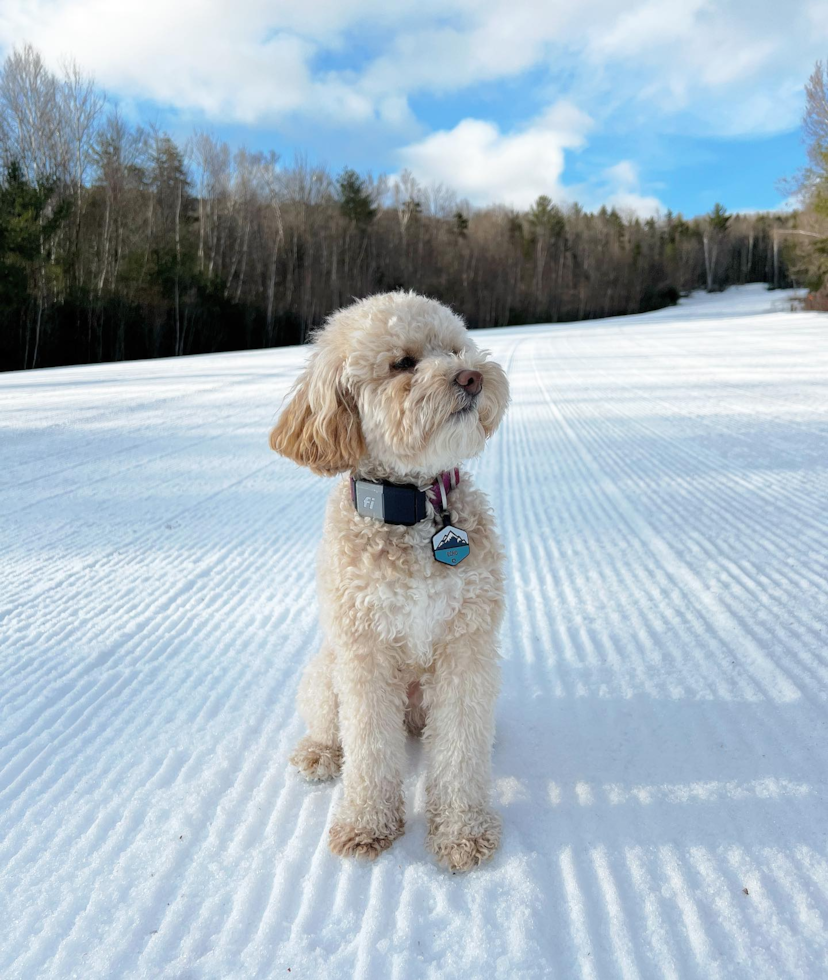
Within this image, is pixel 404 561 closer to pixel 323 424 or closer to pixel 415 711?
pixel 323 424

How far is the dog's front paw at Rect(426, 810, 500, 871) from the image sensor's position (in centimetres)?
196

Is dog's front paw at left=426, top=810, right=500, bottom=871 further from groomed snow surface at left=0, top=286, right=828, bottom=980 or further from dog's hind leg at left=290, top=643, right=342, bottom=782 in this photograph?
dog's hind leg at left=290, top=643, right=342, bottom=782

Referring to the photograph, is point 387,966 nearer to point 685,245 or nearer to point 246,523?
point 246,523

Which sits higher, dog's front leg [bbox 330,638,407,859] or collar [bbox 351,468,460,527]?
collar [bbox 351,468,460,527]

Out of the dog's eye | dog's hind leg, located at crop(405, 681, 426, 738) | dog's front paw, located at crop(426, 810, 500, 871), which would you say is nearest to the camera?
dog's front paw, located at crop(426, 810, 500, 871)

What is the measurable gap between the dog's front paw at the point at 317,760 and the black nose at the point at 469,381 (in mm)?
1401

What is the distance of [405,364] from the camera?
6.90ft

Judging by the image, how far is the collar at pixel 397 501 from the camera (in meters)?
2.03

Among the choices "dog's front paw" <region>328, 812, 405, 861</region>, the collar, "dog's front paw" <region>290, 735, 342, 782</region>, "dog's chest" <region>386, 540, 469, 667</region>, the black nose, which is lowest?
"dog's front paw" <region>328, 812, 405, 861</region>

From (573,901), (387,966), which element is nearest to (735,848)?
(573,901)

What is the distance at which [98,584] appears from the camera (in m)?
4.04

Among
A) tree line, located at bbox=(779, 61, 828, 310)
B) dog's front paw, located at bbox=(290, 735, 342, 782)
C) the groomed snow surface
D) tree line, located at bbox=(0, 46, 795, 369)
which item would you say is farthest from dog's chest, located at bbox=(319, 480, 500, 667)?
tree line, located at bbox=(779, 61, 828, 310)

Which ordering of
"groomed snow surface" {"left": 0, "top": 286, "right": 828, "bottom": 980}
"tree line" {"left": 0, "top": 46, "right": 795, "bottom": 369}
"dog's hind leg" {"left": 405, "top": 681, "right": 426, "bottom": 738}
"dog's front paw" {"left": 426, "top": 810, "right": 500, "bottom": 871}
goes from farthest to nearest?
"tree line" {"left": 0, "top": 46, "right": 795, "bottom": 369}, "dog's hind leg" {"left": 405, "top": 681, "right": 426, "bottom": 738}, "dog's front paw" {"left": 426, "top": 810, "right": 500, "bottom": 871}, "groomed snow surface" {"left": 0, "top": 286, "right": 828, "bottom": 980}

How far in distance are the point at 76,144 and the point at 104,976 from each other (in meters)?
37.1
